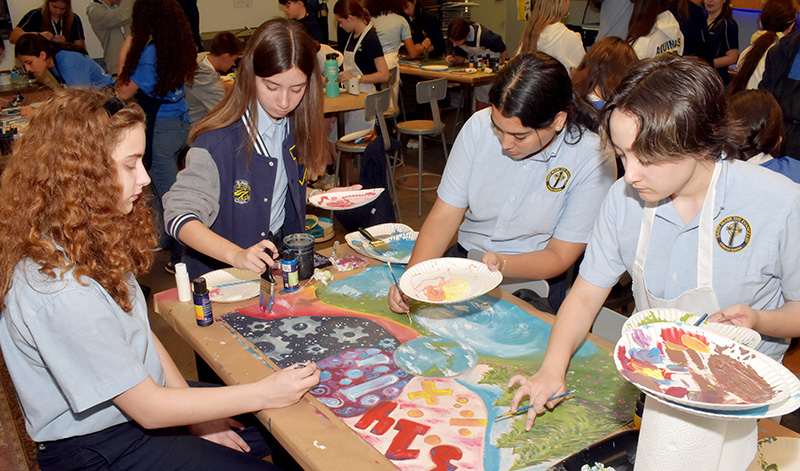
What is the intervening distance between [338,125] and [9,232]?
159 inches

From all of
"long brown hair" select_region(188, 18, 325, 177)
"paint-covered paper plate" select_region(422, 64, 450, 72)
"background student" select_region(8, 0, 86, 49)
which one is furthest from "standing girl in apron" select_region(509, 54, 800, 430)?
"background student" select_region(8, 0, 86, 49)

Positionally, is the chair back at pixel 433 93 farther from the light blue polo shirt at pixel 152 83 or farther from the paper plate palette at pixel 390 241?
the paper plate palette at pixel 390 241

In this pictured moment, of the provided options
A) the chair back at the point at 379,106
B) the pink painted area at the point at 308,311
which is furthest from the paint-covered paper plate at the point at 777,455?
the chair back at the point at 379,106

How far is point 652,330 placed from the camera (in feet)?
3.98

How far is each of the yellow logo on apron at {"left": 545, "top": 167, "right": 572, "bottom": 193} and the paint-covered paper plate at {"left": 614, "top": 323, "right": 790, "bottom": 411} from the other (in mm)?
925

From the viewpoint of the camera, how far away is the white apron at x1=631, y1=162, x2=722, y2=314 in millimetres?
1411

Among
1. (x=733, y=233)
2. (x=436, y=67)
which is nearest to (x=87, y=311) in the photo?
(x=733, y=233)

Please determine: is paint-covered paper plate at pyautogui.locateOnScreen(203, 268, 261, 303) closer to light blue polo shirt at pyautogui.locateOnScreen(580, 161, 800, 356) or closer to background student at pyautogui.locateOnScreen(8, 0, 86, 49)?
light blue polo shirt at pyautogui.locateOnScreen(580, 161, 800, 356)

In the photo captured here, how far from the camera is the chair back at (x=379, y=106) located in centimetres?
463

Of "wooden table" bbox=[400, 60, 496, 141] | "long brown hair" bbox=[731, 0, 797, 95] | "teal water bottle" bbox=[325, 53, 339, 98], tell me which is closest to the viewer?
"long brown hair" bbox=[731, 0, 797, 95]

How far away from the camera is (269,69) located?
2.06 m

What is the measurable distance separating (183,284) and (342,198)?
80 centimetres

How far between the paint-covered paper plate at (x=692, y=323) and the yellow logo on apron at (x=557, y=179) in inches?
32.3

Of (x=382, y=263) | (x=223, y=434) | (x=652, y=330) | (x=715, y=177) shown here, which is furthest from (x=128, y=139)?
(x=715, y=177)
